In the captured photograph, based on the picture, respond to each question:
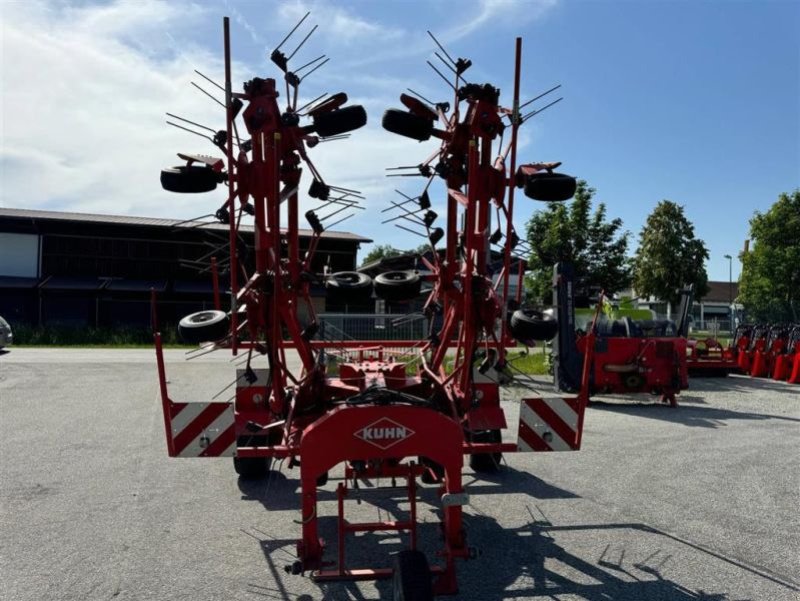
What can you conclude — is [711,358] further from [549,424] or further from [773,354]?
[549,424]

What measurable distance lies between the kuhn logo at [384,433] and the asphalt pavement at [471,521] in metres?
1.07

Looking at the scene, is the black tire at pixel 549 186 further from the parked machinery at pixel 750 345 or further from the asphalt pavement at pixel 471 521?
the parked machinery at pixel 750 345

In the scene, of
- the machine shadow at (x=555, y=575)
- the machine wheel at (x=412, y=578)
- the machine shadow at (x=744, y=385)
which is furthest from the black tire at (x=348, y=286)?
the machine shadow at (x=744, y=385)

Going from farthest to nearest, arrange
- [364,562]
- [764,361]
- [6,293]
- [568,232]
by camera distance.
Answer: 1. [6,293]
2. [568,232]
3. [764,361]
4. [364,562]

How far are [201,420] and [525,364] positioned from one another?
1593 cm

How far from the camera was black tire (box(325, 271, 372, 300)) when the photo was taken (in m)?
5.85

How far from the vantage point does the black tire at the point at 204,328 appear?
5.06 metres

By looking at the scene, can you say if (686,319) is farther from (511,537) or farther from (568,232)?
(511,537)

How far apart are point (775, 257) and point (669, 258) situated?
5.05 metres

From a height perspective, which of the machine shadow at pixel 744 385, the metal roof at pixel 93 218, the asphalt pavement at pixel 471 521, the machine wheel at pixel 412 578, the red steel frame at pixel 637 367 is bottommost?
the asphalt pavement at pixel 471 521

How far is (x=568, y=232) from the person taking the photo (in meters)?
23.8

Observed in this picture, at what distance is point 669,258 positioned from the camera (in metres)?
29.5

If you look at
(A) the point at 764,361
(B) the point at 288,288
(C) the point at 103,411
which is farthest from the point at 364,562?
(A) the point at 764,361

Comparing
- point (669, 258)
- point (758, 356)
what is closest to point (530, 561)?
point (758, 356)
